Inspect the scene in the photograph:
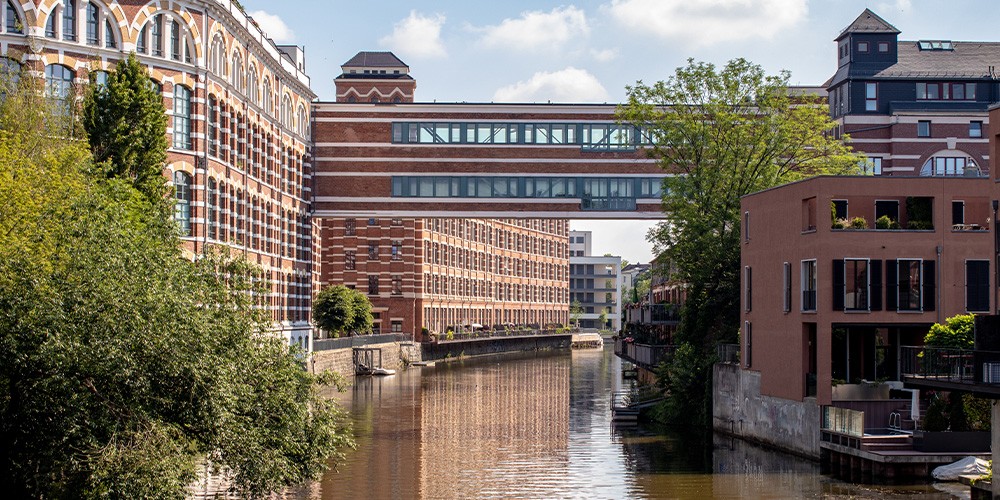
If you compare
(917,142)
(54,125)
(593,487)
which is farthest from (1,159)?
(917,142)

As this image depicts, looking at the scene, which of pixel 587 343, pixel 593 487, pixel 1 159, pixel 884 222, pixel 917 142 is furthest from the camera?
pixel 587 343

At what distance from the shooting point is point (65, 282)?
99.5 ft

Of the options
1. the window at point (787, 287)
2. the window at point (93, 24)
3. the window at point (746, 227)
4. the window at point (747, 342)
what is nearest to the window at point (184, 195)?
the window at point (93, 24)

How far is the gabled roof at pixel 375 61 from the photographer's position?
143m

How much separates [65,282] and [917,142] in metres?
60.4

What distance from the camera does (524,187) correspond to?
81.6 meters

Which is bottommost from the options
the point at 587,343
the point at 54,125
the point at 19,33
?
the point at 587,343

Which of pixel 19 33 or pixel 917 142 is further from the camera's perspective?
pixel 917 142

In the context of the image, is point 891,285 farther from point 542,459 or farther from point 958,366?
point 542,459

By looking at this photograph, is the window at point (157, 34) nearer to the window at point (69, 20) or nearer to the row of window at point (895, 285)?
the window at point (69, 20)

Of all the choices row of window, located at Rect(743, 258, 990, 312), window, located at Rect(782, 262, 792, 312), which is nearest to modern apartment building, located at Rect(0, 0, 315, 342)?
window, located at Rect(782, 262, 792, 312)

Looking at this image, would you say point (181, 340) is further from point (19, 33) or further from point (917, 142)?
point (917, 142)

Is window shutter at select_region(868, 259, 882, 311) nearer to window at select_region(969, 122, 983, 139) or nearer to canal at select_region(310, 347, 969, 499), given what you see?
canal at select_region(310, 347, 969, 499)

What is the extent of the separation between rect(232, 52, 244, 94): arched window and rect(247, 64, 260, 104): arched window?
238 centimetres
